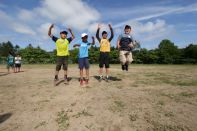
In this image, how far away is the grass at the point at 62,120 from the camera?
500cm

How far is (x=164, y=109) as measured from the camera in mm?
5812

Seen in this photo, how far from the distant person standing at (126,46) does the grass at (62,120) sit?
5.13 m

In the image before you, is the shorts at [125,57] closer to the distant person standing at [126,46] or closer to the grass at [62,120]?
the distant person standing at [126,46]

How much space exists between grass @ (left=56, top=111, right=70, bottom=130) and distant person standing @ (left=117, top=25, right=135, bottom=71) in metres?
5.13

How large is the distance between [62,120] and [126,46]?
5845 mm

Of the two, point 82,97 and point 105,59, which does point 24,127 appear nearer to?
point 82,97

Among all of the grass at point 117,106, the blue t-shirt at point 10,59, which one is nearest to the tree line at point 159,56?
the blue t-shirt at point 10,59

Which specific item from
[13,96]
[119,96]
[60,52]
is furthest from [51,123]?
[60,52]

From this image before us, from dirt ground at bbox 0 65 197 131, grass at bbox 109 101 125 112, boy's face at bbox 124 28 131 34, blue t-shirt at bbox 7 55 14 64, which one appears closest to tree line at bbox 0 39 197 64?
blue t-shirt at bbox 7 55 14 64

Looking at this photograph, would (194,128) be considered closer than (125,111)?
Yes

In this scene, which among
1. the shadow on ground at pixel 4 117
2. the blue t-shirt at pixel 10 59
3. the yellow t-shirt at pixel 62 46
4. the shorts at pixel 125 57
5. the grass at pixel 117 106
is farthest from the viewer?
the blue t-shirt at pixel 10 59

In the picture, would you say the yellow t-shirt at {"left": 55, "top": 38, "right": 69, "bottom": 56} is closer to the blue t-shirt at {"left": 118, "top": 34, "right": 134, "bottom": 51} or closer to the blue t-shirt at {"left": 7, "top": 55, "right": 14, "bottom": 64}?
the blue t-shirt at {"left": 118, "top": 34, "right": 134, "bottom": 51}

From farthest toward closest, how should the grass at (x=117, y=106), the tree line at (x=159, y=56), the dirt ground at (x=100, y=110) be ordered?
the tree line at (x=159, y=56)
the grass at (x=117, y=106)
the dirt ground at (x=100, y=110)

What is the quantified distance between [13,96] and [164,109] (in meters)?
5.08
